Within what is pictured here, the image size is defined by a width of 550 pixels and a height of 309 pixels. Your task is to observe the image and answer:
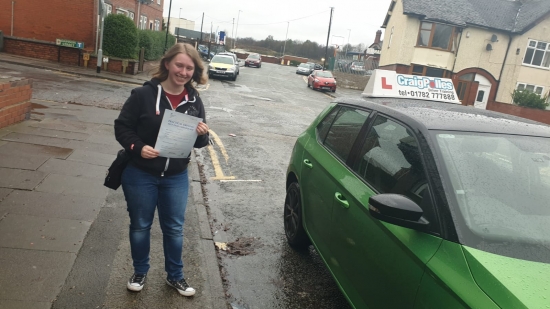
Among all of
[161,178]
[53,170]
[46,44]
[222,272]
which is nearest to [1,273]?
[161,178]

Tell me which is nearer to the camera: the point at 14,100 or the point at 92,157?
the point at 92,157

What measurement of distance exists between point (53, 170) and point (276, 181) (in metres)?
3.23

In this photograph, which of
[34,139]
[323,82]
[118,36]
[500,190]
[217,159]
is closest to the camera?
[500,190]

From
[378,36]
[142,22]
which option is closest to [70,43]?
[142,22]

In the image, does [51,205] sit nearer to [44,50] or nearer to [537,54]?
[44,50]

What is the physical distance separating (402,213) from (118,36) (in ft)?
70.1

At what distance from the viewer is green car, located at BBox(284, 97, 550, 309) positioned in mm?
2080

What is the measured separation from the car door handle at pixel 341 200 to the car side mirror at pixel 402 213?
73 centimetres

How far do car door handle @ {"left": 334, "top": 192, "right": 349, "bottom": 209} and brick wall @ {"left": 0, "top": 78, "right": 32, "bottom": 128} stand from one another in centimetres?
618

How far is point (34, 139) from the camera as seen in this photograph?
23.1 ft

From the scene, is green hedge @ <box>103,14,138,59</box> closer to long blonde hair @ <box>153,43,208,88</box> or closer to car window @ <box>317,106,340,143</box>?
car window @ <box>317,106,340,143</box>

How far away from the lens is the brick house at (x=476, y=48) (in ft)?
105

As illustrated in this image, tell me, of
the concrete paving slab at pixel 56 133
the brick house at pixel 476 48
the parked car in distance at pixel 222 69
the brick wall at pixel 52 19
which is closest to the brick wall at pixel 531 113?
the brick house at pixel 476 48

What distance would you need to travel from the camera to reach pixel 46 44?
21391mm
